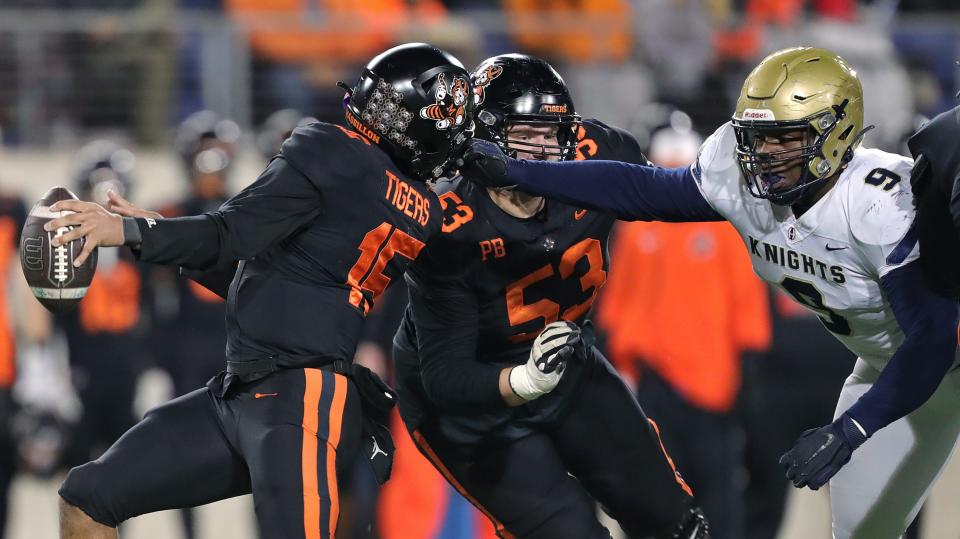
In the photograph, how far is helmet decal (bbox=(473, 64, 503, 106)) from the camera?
408 centimetres

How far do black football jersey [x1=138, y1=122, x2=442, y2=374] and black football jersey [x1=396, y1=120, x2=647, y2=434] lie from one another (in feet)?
0.93

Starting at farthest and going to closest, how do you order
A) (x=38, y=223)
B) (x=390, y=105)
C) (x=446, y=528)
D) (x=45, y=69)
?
(x=45, y=69)
(x=446, y=528)
(x=390, y=105)
(x=38, y=223)

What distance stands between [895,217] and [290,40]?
523 cm

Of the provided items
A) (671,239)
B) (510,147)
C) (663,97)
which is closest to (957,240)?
(510,147)

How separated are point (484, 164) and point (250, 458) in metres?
0.95

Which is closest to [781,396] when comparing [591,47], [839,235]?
[591,47]

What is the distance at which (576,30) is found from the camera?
327 inches

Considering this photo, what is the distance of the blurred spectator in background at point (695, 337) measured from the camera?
6172 millimetres

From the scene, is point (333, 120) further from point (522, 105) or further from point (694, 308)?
point (522, 105)

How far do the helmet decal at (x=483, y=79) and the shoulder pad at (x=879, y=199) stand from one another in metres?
1.01

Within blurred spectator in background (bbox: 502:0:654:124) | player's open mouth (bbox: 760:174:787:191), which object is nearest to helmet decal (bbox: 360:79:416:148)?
player's open mouth (bbox: 760:174:787:191)

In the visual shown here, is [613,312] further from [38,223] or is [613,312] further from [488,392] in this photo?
[38,223]

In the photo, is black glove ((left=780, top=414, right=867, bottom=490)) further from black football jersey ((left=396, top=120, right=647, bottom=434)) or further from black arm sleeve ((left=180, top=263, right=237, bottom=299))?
black arm sleeve ((left=180, top=263, right=237, bottom=299))

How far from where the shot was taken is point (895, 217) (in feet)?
11.6
